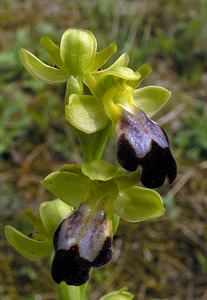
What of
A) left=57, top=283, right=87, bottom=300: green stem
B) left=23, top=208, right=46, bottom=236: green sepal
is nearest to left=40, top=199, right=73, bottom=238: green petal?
left=23, top=208, right=46, bottom=236: green sepal

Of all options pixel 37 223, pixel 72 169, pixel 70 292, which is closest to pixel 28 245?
pixel 37 223

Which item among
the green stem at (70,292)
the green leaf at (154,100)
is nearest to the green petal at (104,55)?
the green leaf at (154,100)

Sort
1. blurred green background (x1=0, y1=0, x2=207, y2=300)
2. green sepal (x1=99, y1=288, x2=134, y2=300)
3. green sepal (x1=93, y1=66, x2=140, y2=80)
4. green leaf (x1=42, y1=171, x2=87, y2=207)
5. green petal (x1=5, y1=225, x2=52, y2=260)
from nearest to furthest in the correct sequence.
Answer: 1. green sepal (x1=93, y1=66, x2=140, y2=80)
2. green leaf (x1=42, y1=171, x2=87, y2=207)
3. green petal (x1=5, y1=225, x2=52, y2=260)
4. green sepal (x1=99, y1=288, x2=134, y2=300)
5. blurred green background (x1=0, y1=0, x2=207, y2=300)

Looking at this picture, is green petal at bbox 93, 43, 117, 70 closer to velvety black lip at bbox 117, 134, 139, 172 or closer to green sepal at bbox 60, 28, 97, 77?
green sepal at bbox 60, 28, 97, 77

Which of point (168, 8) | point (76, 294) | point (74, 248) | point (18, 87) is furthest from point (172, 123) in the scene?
point (74, 248)

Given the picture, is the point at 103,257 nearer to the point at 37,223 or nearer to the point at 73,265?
the point at 73,265

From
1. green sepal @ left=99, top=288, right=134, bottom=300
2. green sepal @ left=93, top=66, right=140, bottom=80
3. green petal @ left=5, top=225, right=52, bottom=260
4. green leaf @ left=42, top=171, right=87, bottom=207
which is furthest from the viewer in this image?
green sepal @ left=99, top=288, right=134, bottom=300

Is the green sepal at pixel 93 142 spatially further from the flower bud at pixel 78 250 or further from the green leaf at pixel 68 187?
the flower bud at pixel 78 250
